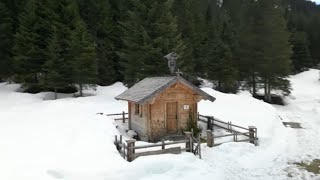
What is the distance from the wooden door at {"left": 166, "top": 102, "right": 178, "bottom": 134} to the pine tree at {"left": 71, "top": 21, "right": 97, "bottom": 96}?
2049 centimetres

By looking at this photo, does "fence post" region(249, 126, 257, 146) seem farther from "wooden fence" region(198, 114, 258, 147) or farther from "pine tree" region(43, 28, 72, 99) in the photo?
"pine tree" region(43, 28, 72, 99)

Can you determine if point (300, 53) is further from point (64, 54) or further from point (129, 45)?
point (64, 54)

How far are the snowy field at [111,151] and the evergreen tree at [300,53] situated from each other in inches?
1579

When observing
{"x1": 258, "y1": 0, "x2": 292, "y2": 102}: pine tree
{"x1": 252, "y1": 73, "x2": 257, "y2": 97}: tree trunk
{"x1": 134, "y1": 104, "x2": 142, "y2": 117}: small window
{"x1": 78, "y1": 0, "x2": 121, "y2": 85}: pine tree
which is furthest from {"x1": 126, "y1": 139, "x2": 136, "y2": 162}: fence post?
{"x1": 252, "y1": 73, "x2": 257, "y2": 97}: tree trunk

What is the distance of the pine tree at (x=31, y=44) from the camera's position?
139 feet

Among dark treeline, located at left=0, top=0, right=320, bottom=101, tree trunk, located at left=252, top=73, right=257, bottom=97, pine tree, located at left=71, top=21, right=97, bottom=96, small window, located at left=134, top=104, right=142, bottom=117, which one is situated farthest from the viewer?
tree trunk, located at left=252, top=73, right=257, bottom=97

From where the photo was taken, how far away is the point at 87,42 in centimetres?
4181

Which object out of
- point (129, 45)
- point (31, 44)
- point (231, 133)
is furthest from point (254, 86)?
point (31, 44)

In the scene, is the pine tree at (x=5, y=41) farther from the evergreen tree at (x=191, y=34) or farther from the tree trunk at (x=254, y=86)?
the tree trunk at (x=254, y=86)

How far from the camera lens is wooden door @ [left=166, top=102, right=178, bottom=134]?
2280 centimetres

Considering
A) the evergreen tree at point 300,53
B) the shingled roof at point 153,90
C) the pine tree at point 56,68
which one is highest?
the evergreen tree at point 300,53

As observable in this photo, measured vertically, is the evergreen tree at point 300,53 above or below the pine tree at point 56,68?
above

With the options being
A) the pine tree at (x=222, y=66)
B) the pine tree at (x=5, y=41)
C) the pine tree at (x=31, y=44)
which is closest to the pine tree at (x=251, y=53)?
the pine tree at (x=222, y=66)

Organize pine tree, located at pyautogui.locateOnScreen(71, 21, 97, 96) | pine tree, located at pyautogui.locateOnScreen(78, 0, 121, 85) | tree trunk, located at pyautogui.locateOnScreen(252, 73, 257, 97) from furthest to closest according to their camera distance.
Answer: pine tree, located at pyautogui.locateOnScreen(78, 0, 121, 85) → tree trunk, located at pyautogui.locateOnScreen(252, 73, 257, 97) → pine tree, located at pyautogui.locateOnScreen(71, 21, 97, 96)
